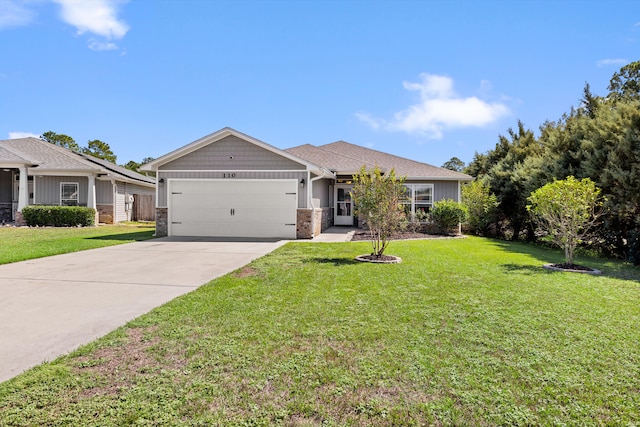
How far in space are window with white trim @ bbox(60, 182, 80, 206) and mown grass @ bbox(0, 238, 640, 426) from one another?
19.0 m

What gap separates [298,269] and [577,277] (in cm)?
569

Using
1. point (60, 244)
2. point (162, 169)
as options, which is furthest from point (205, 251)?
point (162, 169)

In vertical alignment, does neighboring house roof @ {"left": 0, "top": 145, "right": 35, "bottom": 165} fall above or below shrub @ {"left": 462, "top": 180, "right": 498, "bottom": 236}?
above

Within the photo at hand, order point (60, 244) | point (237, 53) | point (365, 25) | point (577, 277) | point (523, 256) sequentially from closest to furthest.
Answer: point (577, 277), point (523, 256), point (60, 244), point (365, 25), point (237, 53)

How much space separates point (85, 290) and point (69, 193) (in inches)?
713

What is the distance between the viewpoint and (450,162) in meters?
54.0

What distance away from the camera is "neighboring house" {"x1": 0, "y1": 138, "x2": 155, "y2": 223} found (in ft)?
61.2

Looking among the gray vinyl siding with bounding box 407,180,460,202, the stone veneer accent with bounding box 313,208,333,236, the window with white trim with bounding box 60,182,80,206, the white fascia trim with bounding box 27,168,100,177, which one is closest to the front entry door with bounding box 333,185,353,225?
the stone veneer accent with bounding box 313,208,333,236

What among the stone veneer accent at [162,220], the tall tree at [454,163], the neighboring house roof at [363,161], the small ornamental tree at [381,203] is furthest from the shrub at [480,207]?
the tall tree at [454,163]

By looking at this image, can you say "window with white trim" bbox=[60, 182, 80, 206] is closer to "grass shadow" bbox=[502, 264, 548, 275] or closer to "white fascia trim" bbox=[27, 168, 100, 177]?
"white fascia trim" bbox=[27, 168, 100, 177]

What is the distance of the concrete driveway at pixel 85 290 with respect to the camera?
3607 mm

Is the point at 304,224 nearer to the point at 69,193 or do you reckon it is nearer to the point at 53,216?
the point at 53,216

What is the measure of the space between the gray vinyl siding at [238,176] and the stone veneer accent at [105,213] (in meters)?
8.16

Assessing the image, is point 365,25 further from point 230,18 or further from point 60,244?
point 60,244
